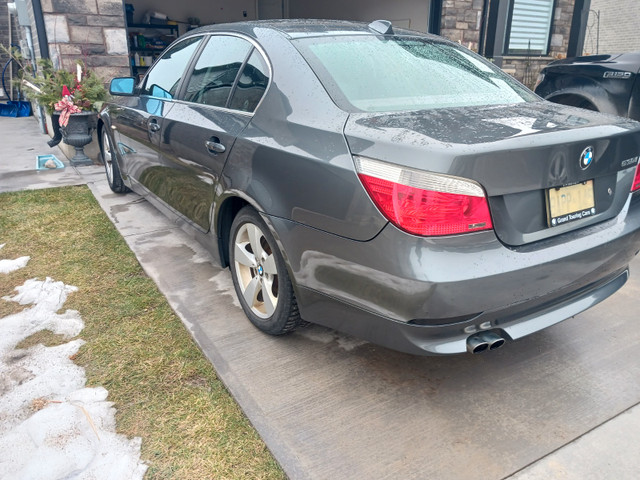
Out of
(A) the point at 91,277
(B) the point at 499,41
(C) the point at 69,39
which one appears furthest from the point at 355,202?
(B) the point at 499,41

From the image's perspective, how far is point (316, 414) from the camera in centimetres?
208

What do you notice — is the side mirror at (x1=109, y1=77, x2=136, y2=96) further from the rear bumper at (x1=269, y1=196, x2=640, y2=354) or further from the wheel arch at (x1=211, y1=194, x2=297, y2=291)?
the rear bumper at (x1=269, y1=196, x2=640, y2=354)

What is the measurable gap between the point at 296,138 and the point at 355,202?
18.9 inches

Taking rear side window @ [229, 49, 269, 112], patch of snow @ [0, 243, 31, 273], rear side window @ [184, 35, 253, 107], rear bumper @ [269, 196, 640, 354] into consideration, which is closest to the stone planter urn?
patch of snow @ [0, 243, 31, 273]

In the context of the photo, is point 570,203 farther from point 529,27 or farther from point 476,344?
point 529,27

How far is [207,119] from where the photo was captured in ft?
9.18

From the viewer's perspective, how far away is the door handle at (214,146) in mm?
2588

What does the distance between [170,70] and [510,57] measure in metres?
8.93

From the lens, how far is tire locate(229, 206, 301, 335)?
2359mm

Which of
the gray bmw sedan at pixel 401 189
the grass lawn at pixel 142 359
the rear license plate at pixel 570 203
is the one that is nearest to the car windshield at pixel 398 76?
the gray bmw sedan at pixel 401 189

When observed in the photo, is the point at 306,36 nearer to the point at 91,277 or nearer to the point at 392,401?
the point at 392,401

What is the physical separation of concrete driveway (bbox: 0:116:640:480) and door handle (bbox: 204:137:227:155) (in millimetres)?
912

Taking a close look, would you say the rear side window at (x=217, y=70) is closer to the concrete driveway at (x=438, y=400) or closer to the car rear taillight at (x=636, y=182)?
the concrete driveway at (x=438, y=400)

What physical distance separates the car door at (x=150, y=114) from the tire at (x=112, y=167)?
0.56 metres
